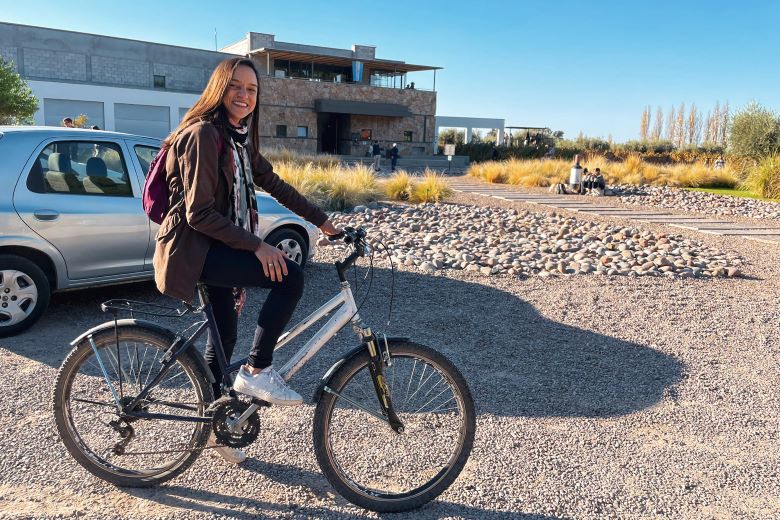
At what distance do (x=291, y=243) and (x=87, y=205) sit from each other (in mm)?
2414

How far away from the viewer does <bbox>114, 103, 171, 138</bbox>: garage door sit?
4728cm

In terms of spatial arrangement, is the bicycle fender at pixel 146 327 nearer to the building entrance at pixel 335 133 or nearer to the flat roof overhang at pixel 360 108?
the flat roof overhang at pixel 360 108

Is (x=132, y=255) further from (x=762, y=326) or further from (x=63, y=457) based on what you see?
(x=762, y=326)

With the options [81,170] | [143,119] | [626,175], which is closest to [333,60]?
[143,119]

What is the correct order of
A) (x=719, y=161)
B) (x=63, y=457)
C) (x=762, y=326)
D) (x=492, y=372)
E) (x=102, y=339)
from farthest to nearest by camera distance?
1. (x=719, y=161)
2. (x=762, y=326)
3. (x=492, y=372)
4. (x=63, y=457)
5. (x=102, y=339)

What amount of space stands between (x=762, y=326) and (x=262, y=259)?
5.76 m

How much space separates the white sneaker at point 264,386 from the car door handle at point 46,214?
3471 millimetres

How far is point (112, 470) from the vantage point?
3113mm

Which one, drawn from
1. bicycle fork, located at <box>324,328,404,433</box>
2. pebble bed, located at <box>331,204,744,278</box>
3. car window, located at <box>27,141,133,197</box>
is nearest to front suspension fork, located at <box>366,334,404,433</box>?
bicycle fork, located at <box>324,328,404,433</box>

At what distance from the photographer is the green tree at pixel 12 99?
28.9 metres

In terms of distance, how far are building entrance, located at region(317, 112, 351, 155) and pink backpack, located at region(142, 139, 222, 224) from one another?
5014 centimetres

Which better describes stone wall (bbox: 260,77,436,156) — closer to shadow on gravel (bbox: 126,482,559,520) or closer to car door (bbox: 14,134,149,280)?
car door (bbox: 14,134,149,280)

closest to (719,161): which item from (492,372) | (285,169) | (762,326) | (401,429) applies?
(285,169)

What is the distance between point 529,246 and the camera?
418 inches
